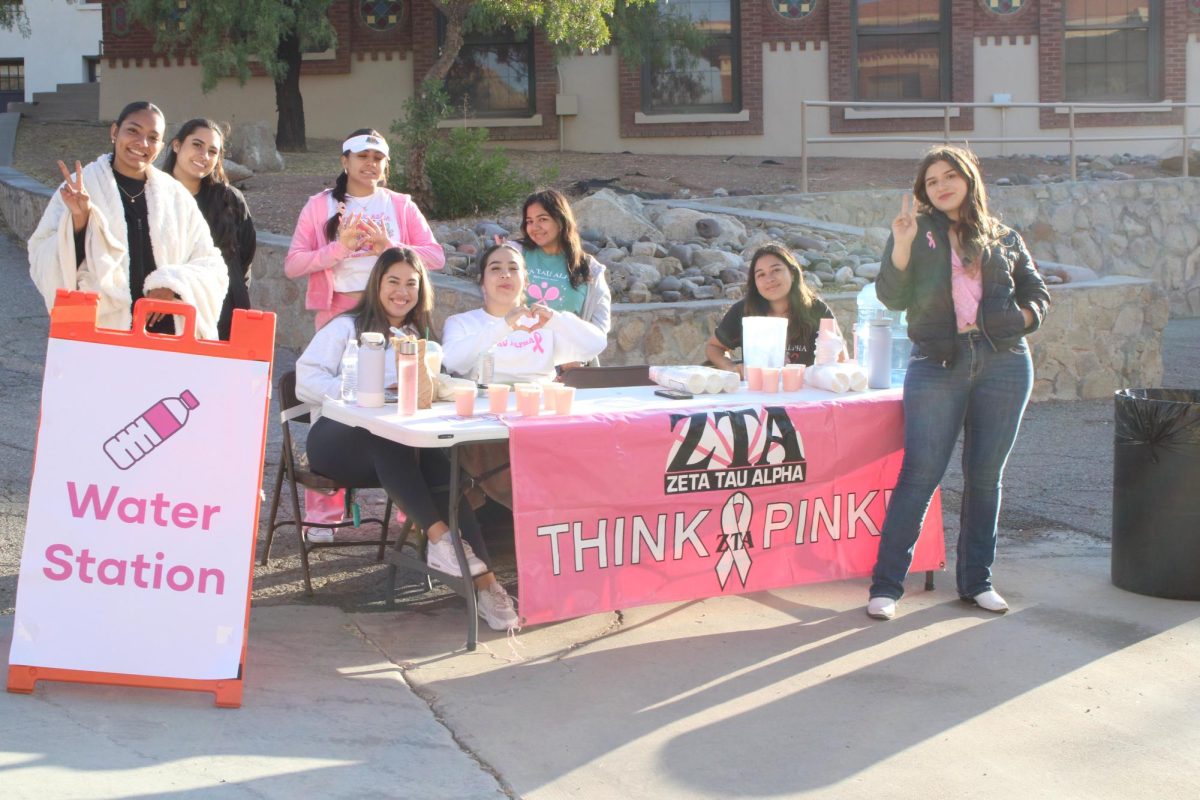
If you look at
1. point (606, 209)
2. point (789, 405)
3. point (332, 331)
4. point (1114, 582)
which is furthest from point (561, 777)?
point (606, 209)

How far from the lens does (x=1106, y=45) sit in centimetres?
2244

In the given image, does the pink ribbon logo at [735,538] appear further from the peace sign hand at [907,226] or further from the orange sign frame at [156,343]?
the orange sign frame at [156,343]

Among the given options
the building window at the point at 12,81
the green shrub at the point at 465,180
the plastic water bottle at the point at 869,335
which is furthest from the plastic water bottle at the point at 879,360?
the building window at the point at 12,81

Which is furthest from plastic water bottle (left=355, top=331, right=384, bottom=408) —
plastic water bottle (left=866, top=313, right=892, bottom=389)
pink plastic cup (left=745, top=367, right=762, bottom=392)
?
plastic water bottle (left=866, top=313, right=892, bottom=389)

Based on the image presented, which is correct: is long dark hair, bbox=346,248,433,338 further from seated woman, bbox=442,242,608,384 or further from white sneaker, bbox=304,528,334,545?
white sneaker, bbox=304,528,334,545

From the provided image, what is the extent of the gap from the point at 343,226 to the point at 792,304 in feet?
6.86

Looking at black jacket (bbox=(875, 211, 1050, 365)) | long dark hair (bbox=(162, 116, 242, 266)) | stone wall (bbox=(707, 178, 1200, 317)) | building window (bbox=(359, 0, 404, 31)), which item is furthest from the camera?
building window (bbox=(359, 0, 404, 31))

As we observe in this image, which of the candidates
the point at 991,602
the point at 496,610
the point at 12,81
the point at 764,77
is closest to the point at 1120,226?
the point at 764,77

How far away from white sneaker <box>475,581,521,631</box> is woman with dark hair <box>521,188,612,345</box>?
1736 mm

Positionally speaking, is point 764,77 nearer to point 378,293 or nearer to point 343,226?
point 343,226

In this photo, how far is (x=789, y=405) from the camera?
5.41 m

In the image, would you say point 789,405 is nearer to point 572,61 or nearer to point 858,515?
point 858,515

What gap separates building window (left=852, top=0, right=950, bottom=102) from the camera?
22.1 m

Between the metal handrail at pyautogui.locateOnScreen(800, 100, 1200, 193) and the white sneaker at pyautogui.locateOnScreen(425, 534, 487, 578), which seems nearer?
the white sneaker at pyautogui.locateOnScreen(425, 534, 487, 578)
